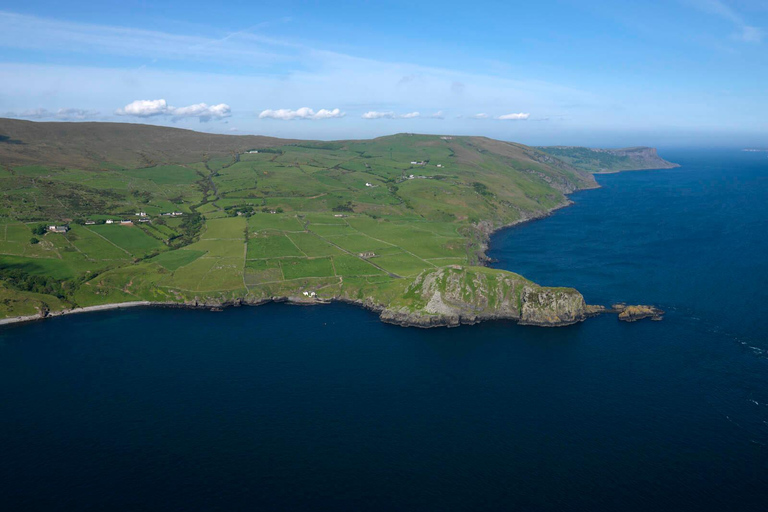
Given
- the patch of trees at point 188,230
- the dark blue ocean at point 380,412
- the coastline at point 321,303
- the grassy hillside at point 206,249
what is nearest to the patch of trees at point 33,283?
the grassy hillside at point 206,249

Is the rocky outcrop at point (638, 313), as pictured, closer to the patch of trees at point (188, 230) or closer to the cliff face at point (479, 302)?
the cliff face at point (479, 302)

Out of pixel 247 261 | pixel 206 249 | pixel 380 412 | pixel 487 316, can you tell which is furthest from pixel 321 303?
pixel 380 412

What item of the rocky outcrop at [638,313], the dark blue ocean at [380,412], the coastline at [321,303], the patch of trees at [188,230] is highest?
the patch of trees at [188,230]

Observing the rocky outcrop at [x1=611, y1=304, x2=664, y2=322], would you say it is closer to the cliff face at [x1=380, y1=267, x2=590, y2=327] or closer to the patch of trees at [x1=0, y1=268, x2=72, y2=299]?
the cliff face at [x1=380, y1=267, x2=590, y2=327]

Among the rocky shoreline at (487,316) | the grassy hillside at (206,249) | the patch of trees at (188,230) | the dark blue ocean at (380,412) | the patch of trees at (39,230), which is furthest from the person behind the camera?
the patch of trees at (188,230)

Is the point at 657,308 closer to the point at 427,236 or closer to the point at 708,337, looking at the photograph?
the point at 708,337

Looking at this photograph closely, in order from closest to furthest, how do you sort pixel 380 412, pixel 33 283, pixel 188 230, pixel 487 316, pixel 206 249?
pixel 380 412 → pixel 487 316 → pixel 33 283 → pixel 206 249 → pixel 188 230

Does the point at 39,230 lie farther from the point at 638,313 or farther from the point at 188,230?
the point at 638,313
